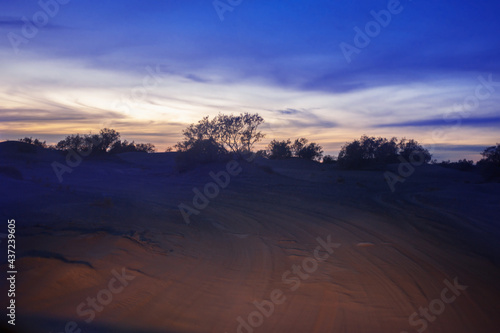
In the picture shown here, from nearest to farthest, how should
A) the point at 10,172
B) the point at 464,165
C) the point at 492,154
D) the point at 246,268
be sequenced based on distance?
1. the point at 246,268
2. the point at 10,172
3. the point at 492,154
4. the point at 464,165

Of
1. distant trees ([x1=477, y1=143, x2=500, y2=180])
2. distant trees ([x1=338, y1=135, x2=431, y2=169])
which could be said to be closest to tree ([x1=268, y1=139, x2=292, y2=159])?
distant trees ([x1=338, y1=135, x2=431, y2=169])

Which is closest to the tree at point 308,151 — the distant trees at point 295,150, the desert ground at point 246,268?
the distant trees at point 295,150

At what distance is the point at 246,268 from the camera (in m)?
6.80

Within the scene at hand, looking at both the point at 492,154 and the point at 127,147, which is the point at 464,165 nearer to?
the point at 492,154

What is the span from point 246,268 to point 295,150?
1908 inches

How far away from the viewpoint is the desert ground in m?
4.83

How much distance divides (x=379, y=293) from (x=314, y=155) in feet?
158

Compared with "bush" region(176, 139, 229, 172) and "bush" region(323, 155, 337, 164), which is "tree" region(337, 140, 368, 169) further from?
"bush" region(176, 139, 229, 172)

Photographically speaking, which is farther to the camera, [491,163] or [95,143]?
[95,143]

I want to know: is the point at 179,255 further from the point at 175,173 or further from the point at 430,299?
the point at 175,173

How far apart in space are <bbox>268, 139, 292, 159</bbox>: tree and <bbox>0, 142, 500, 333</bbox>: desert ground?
4153 cm

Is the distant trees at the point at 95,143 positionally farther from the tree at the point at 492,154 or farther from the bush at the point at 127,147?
the tree at the point at 492,154

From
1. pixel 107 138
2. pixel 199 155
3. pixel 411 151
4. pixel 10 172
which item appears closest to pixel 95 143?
pixel 107 138

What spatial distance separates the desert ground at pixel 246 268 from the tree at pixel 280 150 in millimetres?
41529
